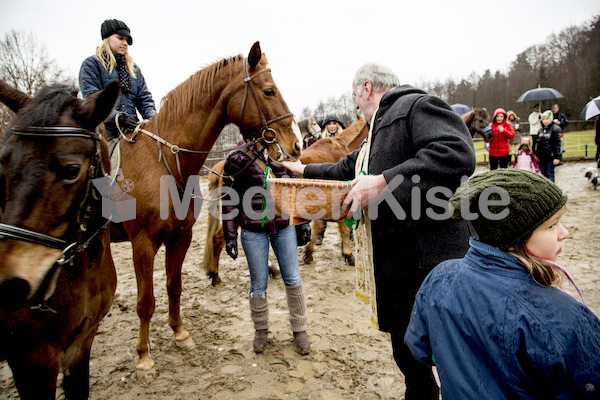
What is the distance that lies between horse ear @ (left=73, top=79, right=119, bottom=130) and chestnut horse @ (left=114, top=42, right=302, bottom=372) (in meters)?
1.35

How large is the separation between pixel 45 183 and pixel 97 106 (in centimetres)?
46

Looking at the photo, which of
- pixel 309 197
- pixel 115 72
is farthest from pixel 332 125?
pixel 309 197

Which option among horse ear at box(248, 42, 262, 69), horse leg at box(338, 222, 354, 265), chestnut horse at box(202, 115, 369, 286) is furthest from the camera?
horse leg at box(338, 222, 354, 265)

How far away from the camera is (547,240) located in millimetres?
1109

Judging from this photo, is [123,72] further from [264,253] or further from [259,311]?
[259,311]

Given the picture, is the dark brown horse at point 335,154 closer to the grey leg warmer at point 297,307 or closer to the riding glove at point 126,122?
the grey leg warmer at point 297,307

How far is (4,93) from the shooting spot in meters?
1.70

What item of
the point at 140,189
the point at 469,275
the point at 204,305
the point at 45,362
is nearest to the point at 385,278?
the point at 469,275

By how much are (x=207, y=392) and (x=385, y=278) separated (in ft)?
6.32

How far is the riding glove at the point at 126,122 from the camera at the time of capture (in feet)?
10.5

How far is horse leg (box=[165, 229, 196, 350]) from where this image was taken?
11.1ft

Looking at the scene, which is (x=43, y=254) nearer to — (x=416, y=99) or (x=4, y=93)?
(x=4, y=93)

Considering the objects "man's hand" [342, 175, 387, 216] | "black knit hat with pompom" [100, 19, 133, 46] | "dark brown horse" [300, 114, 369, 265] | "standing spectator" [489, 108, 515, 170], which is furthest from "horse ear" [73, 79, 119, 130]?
"standing spectator" [489, 108, 515, 170]

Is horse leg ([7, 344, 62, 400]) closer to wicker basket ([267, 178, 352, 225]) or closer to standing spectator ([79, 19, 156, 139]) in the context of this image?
wicker basket ([267, 178, 352, 225])
